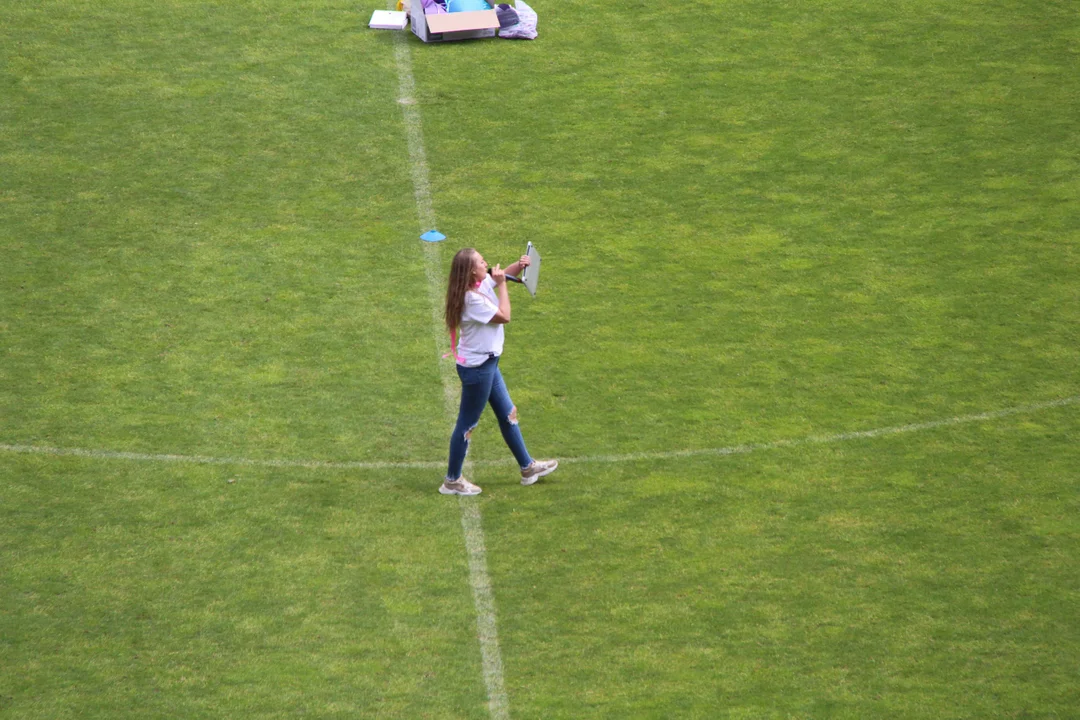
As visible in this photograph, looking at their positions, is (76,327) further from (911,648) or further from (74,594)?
(911,648)

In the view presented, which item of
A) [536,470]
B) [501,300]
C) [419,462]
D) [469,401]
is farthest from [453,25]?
[469,401]

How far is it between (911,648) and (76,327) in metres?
7.58

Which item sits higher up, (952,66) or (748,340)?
(952,66)

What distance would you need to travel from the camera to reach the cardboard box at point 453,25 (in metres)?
16.3

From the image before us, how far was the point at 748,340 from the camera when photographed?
11383 mm

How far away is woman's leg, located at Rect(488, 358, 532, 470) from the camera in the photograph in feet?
30.1

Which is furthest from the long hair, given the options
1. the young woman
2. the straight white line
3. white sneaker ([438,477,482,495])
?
the straight white line

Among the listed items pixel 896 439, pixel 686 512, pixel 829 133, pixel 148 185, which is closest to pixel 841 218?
pixel 829 133

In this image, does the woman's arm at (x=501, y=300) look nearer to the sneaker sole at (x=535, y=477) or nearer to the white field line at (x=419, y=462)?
the sneaker sole at (x=535, y=477)

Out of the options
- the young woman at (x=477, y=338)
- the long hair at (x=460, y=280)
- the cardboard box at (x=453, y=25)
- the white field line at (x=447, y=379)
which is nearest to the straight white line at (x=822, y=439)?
the young woman at (x=477, y=338)

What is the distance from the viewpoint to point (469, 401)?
29.7ft

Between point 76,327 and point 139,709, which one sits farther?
point 76,327

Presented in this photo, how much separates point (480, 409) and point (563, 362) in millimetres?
2107

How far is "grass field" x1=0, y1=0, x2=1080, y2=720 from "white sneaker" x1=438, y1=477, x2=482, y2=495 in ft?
0.33
